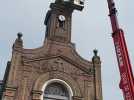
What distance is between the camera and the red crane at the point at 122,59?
72.6ft

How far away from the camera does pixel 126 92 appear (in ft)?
73.5

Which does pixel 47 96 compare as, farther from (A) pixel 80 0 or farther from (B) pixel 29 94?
(A) pixel 80 0

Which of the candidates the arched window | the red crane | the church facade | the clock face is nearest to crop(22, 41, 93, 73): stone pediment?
the church facade

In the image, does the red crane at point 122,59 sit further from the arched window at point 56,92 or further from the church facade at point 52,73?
the arched window at point 56,92

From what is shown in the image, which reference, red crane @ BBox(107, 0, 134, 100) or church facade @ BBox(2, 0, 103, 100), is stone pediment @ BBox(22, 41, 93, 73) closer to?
church facade @ BBox(2, 0, 103, 100)

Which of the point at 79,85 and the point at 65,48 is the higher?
the point at 65,48

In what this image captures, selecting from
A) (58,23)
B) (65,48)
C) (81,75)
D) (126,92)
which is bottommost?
(126,92)

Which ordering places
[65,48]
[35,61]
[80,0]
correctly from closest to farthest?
[35,61]
[65,48]
[80,0]

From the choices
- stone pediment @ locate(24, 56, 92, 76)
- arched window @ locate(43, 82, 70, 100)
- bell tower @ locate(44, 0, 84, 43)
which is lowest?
arched window @ locate(43, 82, 70, 100)

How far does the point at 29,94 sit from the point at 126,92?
7.80 m

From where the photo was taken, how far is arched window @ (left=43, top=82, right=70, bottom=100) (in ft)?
89.5

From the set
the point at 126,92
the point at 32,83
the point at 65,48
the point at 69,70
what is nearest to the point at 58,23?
the point at 65,48

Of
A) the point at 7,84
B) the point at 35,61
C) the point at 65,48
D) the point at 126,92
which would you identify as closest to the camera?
the point at 126,92

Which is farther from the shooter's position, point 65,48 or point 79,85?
point 65,48
